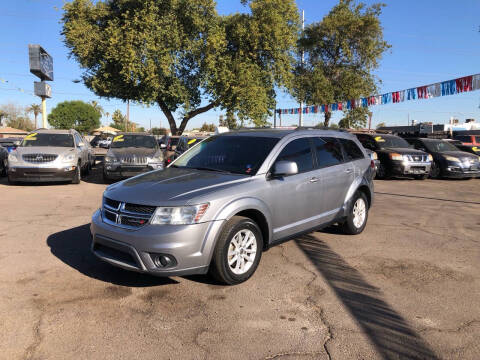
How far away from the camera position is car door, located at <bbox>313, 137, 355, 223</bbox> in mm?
5125

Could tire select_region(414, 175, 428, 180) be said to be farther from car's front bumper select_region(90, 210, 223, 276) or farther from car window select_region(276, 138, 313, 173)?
car's front bumper select_region(90, 210, 223, 276)

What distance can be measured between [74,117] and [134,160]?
77.6m

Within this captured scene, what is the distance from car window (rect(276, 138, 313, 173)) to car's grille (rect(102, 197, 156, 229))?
172cm

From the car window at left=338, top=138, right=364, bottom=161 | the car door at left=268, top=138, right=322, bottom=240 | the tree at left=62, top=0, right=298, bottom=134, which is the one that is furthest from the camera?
the tree at left=62, top=0, right=298, bottom=134

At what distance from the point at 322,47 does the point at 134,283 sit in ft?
83.4

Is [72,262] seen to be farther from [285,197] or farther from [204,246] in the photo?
[285,197]

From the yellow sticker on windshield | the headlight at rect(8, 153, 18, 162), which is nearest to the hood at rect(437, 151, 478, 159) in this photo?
the yellow sticker on windshield

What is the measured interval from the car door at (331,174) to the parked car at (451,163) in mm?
9936

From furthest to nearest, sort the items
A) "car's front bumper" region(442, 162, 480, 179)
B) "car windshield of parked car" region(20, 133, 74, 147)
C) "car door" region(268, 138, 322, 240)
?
"car's front bumper" region(442, 162, 480, 179)
"car windshield of parked car" region(20, 133, 74, 147)
"car door" region(268, 138, 322, 240)

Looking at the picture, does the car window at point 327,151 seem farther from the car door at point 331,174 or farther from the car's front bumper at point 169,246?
the car's front bumper at point 169,246

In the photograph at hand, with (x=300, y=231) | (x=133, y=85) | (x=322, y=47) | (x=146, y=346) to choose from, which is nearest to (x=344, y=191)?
(x=300, y=231)

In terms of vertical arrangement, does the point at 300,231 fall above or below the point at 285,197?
below

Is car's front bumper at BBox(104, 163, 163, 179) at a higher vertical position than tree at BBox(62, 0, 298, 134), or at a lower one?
lower

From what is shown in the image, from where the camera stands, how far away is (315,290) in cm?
389
